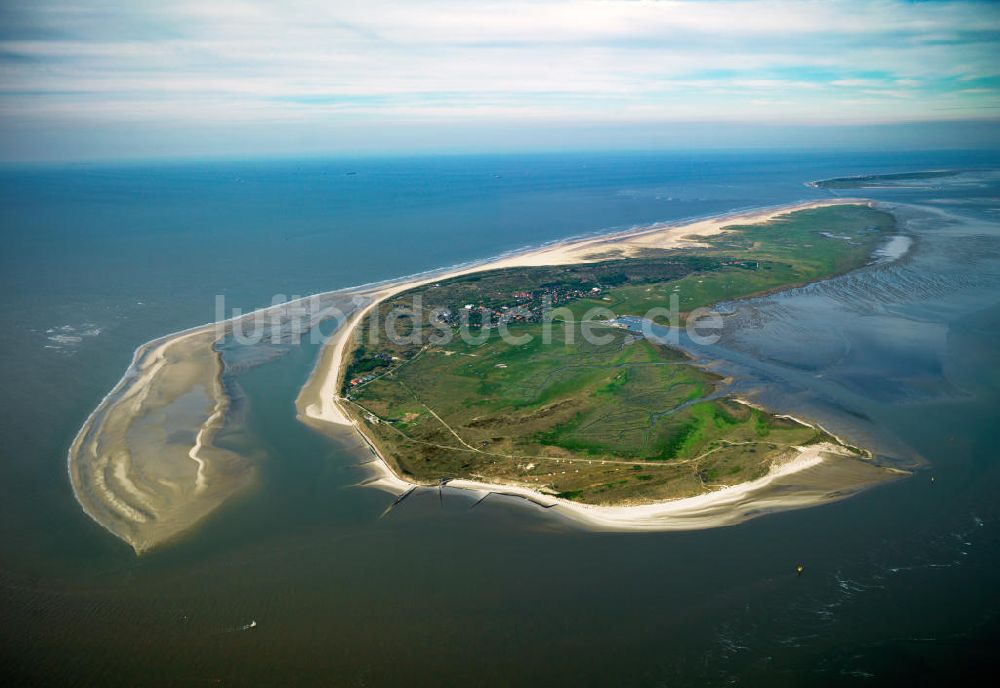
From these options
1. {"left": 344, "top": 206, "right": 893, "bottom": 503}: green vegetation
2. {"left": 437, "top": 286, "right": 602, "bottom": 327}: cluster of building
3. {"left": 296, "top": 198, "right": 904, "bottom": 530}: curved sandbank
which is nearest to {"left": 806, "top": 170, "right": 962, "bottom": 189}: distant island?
{"left": 344, "top": 206, "right": 893, "bottom": 503}: green vegetation

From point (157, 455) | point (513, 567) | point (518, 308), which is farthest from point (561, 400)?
point (157, 455)

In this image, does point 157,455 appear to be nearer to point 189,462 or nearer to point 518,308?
point 189,462

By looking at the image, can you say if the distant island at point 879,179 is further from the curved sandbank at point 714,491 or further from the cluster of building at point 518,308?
the curved sandbank at point 714,491

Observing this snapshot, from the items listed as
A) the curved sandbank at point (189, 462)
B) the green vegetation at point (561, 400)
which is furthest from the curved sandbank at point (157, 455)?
the green vegetation at point (561, 400)

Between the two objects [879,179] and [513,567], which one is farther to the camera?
[879,179]

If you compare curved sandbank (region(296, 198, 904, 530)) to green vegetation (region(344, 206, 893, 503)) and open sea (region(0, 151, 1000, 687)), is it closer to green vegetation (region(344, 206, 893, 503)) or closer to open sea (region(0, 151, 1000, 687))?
green vegetation (region(344, 206, 893, 503))

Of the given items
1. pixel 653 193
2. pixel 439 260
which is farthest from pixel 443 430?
pixel 653 193
